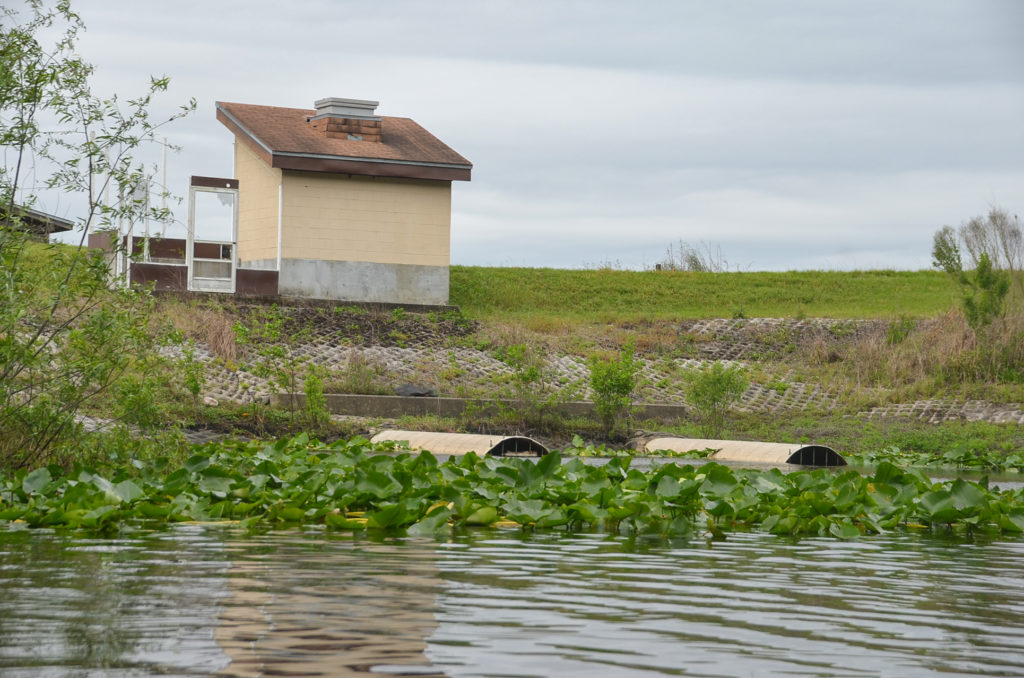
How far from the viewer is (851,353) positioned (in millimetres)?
23453

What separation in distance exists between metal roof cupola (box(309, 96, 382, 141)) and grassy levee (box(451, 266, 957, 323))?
476cm

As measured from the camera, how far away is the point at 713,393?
18.4m

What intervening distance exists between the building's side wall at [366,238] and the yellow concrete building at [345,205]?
24mm

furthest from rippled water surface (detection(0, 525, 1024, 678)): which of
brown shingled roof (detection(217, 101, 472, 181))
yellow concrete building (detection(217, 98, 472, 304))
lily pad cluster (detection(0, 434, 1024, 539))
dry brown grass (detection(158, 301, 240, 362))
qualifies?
brown shingled roof (detection(217, 101, 472, 181))

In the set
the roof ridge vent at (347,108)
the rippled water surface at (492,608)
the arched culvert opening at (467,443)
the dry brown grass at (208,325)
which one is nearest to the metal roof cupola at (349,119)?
the roof ridge vent at (347,108)

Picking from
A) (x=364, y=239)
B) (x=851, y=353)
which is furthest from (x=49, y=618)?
(x=364, y=239)

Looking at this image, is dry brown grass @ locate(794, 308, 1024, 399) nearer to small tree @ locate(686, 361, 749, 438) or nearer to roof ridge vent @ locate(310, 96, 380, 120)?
small tree @ locate(686, 361, 749, 438)

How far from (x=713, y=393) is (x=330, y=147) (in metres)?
12.7

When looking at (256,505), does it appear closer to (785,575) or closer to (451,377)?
(785,575)

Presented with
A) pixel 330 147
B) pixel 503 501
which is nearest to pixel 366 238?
pixel 330 147

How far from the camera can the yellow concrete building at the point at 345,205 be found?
26.4 metres

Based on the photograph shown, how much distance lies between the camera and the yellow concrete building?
26406 millimetres

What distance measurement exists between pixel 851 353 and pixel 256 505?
19046mm

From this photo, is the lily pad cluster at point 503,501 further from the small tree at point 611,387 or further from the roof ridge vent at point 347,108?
the roof ridge vent at point 347,108
